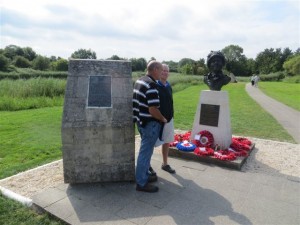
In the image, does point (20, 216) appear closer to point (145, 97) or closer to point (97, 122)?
point (97, 122)

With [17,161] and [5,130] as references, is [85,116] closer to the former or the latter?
[17,161]

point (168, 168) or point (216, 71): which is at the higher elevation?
point (216, 71)

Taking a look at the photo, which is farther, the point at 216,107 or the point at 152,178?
the point at 216,107

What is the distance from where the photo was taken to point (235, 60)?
8356cm

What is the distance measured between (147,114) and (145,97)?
261 mm

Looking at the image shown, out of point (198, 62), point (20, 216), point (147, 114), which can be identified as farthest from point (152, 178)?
point (198, 62)

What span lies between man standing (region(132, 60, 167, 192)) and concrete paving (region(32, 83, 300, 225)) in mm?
316

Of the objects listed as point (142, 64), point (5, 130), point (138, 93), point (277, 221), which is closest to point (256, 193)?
point (277, 221)

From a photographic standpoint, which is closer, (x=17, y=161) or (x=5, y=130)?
(x=17, y=161)

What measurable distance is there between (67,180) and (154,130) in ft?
5.61

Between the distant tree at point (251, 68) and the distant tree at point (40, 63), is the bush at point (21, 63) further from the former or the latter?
the distant tree at point (251, 68)

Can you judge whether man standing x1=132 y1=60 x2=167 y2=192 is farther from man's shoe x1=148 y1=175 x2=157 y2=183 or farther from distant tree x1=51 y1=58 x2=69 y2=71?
distant tree x1=51 y1=58 x2=69 y2=71

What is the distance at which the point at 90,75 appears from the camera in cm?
432

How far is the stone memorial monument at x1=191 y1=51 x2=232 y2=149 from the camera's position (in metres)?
6.11
